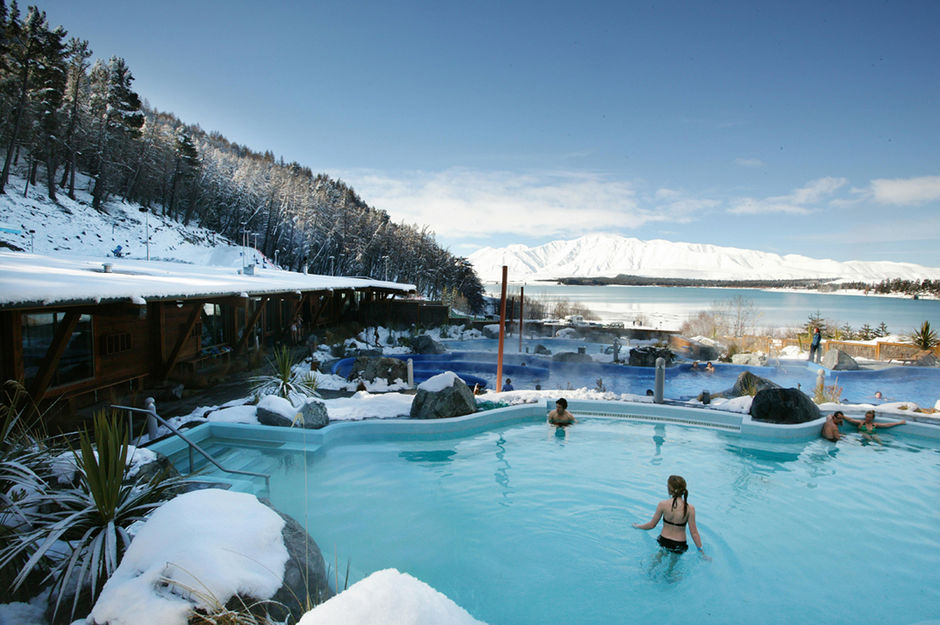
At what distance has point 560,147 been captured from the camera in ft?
109

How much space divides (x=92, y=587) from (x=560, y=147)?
1361 inches

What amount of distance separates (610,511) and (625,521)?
243 mm

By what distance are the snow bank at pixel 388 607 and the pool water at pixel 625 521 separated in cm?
222

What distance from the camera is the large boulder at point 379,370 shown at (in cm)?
1130

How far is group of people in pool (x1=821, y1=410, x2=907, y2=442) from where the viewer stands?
24.9 feet

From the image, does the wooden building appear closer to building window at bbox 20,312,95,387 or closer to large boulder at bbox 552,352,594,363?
building window at bbox 20,312,95,387

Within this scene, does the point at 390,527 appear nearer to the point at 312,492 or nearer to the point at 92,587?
the point at 312,492

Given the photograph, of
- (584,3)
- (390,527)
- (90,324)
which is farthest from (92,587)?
(584,3)

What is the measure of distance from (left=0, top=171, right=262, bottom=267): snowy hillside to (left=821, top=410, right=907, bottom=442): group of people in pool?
1857cm

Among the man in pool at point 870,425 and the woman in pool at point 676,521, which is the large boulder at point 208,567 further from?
the man in pool at point 870,425

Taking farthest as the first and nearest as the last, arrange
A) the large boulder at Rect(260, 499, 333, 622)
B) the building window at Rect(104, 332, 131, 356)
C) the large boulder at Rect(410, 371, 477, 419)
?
the building window at Rect(104, 332, 131, 356) → the large boulder at Rect(410, 371, 477, 419) → the large boulder at Rect(260, 499, 333, 622)

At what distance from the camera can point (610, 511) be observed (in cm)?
529

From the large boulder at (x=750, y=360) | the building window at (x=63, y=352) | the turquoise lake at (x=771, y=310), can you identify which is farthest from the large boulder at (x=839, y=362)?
the building window at (x=63, y=352)

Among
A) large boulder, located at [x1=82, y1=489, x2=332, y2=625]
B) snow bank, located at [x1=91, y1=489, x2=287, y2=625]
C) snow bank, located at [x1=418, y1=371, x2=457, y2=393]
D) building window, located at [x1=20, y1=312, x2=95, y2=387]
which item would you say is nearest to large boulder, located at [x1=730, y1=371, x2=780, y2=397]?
snow bank, located at [x1=418, y1=371, x2=457, y2=393]
